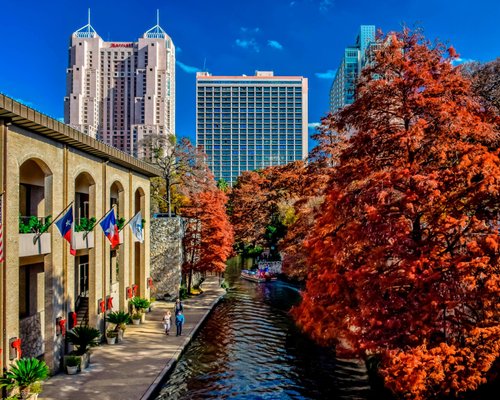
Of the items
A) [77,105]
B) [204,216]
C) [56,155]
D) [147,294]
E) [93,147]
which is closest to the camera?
[56,155]

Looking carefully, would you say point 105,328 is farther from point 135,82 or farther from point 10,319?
point 135,82

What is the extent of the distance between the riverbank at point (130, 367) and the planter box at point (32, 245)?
5.10m

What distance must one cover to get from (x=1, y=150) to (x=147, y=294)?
2044cm

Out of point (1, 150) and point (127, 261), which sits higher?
point (1, 150)

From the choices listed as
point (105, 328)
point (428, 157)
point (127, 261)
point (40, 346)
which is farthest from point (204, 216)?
point (428, 157)

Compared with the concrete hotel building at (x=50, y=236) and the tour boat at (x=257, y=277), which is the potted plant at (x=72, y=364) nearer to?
the concrete hotel building at (x=50, y=236)

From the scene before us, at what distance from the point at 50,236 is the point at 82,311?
8.70m

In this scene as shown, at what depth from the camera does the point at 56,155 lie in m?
18.9

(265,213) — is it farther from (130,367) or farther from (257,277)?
(130,367)

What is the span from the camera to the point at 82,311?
25.7 m

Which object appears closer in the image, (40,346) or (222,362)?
(40,346)

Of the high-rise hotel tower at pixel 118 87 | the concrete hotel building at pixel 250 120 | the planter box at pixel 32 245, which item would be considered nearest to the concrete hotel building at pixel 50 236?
the planter box at pixel 32 245

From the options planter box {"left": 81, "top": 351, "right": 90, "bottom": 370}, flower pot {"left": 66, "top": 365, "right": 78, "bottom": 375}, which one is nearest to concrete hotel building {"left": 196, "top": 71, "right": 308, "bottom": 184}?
planter box {"left": 81, "top": 351, "right": 90, "bottom": 370}

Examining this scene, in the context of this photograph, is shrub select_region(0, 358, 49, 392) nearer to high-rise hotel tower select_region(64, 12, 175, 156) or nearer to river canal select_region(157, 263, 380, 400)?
river canal select_region(157, 263, 380, 400)
